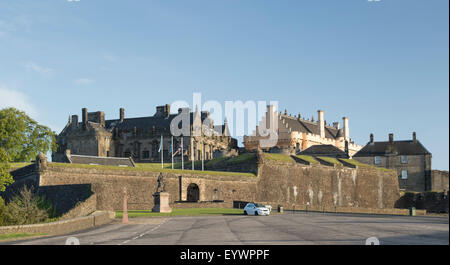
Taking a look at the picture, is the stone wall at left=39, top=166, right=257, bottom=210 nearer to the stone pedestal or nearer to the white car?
the stone pedestal

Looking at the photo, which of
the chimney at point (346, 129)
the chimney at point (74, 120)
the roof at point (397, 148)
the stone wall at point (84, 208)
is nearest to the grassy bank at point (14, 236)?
the stone wall at point (84, 208)

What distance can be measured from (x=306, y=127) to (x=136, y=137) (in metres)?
42.7

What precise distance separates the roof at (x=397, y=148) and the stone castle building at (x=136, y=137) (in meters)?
27.5

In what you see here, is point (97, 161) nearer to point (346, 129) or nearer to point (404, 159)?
point (404, 159)

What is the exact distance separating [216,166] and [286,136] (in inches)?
1532

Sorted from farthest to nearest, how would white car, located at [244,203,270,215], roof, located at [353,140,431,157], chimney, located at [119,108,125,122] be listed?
chimney, located at [119,108,125,122]
roof, located at [353,140,431,157]
white car, located at [244,203,270,215]

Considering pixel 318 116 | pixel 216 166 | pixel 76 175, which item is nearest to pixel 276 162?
pixel 216 166

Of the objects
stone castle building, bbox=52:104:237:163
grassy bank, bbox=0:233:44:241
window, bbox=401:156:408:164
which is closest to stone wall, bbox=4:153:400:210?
window, bbox=401:156:408:164

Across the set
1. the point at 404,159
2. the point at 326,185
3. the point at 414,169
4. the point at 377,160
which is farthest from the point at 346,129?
the point at 326,185

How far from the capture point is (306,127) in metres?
123

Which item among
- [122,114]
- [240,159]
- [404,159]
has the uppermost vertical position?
[122,114]

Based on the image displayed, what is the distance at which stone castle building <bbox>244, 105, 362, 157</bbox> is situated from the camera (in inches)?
4370

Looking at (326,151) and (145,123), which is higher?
(145,123)
